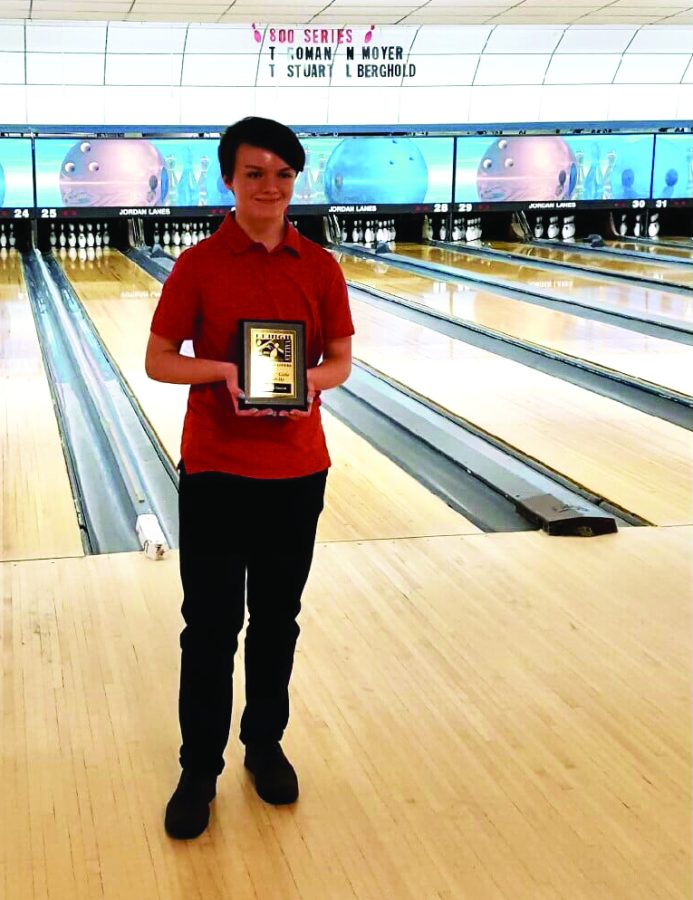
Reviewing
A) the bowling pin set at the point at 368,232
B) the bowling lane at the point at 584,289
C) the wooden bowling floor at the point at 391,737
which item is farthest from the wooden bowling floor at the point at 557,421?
the bowling pin set at the point at 368,232

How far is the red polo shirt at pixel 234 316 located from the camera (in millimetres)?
1946

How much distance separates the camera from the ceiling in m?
7.42

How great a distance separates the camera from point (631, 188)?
13.4 meters

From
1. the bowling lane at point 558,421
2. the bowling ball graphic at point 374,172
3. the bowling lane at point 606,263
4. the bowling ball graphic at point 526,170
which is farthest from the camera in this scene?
the bowling ball graphic at point 526,170

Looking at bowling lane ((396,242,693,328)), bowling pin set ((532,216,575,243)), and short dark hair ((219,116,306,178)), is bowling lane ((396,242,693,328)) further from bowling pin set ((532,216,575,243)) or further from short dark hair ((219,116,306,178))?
short dark hair ((219,116,306,178))

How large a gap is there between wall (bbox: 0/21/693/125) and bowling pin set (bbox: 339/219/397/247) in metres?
1.10

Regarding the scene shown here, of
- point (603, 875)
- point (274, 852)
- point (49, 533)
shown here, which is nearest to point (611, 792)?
point (603, 875)

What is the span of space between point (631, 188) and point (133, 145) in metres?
5.48

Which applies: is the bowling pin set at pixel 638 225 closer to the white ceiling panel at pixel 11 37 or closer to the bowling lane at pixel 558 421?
the white ceiling panel at pixel 11 37

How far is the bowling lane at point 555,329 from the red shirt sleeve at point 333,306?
3.68 metres

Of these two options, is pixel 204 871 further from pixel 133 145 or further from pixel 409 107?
pixel 409 107

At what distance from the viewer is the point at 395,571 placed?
325 centimetres

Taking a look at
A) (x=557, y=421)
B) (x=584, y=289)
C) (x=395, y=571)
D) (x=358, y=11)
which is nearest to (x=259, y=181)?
(x=395, y=571)

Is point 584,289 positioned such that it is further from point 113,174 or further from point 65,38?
point 65,38
